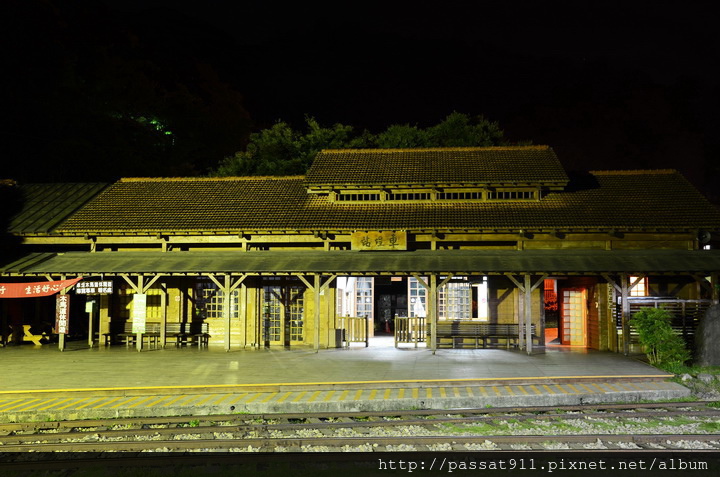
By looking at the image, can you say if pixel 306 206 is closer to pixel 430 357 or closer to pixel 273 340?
pixel 273 340

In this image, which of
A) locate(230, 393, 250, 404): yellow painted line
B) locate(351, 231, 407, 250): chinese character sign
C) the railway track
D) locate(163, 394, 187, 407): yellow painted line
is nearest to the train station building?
locate(351, 231, 407, 250): chinese character sign

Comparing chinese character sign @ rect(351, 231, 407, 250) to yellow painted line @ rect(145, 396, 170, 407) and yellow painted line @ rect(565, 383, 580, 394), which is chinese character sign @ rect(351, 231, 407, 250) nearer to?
yellow painted line @ rect(565, 383, 580, 394)

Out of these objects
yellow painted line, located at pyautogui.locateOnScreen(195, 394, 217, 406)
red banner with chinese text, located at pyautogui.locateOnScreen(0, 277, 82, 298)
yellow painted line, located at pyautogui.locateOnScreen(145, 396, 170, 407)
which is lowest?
yellow painted line, located at pyautogui.locateOnScreen(145, 396, 170, 407)

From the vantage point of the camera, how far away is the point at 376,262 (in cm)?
1788

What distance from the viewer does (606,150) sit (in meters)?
62.0

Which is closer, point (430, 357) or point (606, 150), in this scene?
point (430, 357)

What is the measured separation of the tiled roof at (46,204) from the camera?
69.4ft

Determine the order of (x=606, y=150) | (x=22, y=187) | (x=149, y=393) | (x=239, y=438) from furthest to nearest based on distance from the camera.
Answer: (x=606, y=150) → (x=22, y=187) → (x=149, y=393) → (x=239, y=438)

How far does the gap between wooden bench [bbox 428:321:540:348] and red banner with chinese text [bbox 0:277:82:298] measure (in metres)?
11.3

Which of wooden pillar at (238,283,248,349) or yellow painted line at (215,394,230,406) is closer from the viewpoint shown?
yellow painted line at (215,394,230,406)

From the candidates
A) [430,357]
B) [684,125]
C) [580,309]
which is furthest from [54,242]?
[684,125]

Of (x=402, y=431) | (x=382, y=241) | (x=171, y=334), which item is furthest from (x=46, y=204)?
(x=402, y=431)

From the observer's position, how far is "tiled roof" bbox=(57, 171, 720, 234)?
19.0 m
